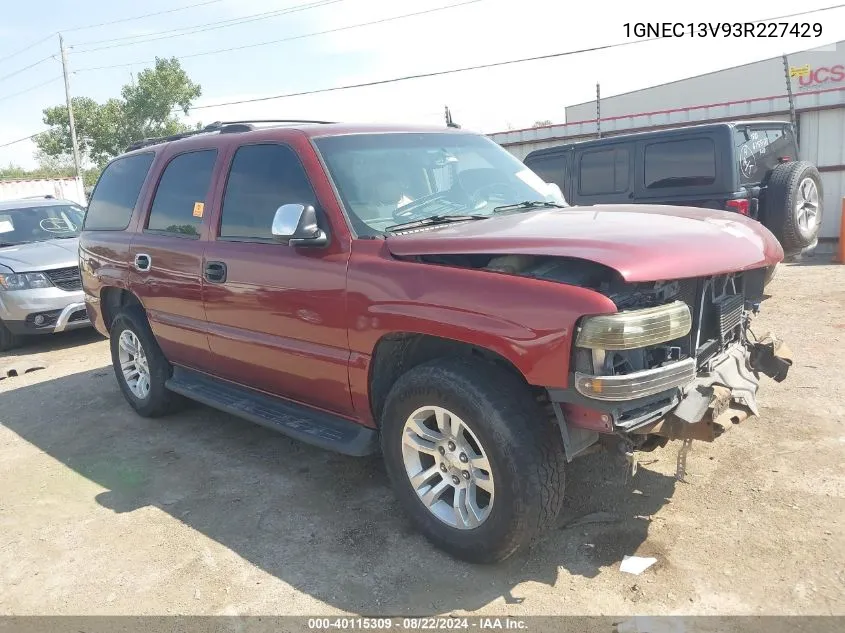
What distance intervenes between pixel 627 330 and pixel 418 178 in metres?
1.70

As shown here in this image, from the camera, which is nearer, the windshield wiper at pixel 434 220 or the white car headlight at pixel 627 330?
the white car headlight at pixel 627 330

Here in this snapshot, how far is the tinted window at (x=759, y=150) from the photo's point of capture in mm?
6957

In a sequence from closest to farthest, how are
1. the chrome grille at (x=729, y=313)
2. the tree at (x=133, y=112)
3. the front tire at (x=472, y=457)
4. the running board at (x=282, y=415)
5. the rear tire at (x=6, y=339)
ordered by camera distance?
the front tire at (x=472, y=457) < the chrome grille at (x=729, y=313) < the running board at (x=282, y=415) < the rear tire at (x=6, y=339) < the tree at (x=133, y=112)

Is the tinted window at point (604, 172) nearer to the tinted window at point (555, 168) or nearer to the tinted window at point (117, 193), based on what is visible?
the tinted window at point (555, 168)

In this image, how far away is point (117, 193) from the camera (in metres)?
5.36

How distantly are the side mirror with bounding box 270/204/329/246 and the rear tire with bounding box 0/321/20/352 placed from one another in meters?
6.55

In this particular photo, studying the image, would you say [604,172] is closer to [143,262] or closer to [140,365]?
[143,262]

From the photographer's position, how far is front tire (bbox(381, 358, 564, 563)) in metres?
2.74

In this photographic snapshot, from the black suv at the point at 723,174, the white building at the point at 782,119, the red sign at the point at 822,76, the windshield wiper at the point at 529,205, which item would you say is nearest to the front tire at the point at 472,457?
the windshield wiper at the point at 529,205

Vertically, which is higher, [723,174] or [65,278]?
[723,174]

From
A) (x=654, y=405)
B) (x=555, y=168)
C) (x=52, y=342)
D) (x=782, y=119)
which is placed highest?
(x=782, y=119)

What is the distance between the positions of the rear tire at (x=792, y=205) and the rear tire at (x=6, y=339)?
8820 mm

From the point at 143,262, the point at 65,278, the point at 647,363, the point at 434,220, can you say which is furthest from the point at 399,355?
the point at 65,278

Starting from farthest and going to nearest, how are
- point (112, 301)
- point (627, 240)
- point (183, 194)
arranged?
1. point (112, 301)
2. point (183, 194)
3. point (627, 240)
